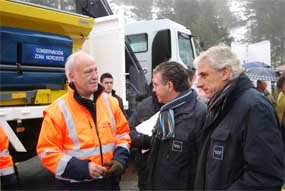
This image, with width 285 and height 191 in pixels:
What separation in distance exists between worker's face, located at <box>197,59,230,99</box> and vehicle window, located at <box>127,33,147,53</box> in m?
6.08

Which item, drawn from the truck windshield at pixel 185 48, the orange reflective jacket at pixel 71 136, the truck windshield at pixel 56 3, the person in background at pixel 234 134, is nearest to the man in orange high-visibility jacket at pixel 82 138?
the orange reflective jacket at pixel 71 136

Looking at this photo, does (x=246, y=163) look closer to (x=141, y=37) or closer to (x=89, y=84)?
(x=89, y=84)

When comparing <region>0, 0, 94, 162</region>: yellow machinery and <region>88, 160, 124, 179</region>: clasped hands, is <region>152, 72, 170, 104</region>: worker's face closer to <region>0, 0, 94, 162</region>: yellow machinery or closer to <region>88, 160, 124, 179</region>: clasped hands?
<region>88, 160, 124, 179</region>: clasped hands

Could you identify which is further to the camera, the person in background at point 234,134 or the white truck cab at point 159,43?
the white truck cab at point 159,43

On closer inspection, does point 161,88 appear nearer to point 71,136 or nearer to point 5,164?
point 71,136

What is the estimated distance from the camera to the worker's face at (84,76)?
2.22 metres

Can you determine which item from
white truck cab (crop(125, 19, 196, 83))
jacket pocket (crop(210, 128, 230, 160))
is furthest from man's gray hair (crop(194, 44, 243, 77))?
white truck cab (crop(125, 19, 196, 83))

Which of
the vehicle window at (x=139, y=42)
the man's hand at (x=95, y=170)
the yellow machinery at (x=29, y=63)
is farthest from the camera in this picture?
the vehicle window at (x=139, y=42)

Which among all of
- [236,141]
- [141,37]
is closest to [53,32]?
[236,141]

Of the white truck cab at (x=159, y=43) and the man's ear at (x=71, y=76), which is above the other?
the white truck cab at (x=159, y=43)

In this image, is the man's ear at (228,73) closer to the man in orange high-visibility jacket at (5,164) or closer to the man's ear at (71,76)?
the man's ear at (71,76)

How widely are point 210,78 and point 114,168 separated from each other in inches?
28.7

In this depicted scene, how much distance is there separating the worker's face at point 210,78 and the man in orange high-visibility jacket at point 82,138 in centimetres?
61

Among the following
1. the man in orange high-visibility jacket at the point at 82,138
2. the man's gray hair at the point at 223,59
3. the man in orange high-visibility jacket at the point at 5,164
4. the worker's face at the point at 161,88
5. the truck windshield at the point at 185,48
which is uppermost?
the truck windshield at the point at 185,48
